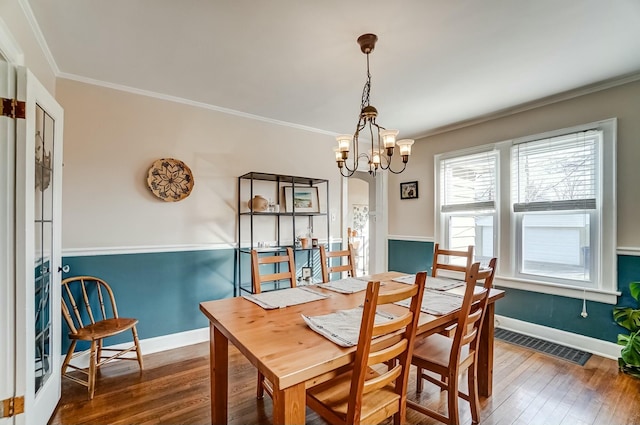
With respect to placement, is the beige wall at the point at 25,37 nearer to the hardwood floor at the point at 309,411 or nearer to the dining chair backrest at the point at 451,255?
the hardwood floor at the point at 309,411

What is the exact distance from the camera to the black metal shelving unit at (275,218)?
11.2 feet

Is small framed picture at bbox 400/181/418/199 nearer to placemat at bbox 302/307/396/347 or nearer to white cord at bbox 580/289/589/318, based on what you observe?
white cord at bbox 580/289/589/318

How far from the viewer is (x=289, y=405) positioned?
1.08m

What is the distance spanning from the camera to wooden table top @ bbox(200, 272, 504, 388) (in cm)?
110

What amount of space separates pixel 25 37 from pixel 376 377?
2.80 meters

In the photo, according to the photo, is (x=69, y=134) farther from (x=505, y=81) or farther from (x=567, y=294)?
(x=567, y=294)

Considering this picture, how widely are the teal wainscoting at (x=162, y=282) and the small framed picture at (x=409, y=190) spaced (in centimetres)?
275

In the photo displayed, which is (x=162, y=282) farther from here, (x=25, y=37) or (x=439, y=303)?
(x=439, y=303)

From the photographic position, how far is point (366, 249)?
7305 mm

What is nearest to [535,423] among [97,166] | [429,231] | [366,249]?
[429,231]

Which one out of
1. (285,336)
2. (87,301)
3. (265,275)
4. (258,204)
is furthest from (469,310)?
(87,301)

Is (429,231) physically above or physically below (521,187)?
below

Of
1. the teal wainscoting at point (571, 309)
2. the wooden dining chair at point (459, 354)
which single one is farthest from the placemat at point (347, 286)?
the teal wainscoting at point (571, 309)

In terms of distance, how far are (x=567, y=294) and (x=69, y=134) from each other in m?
4.98
